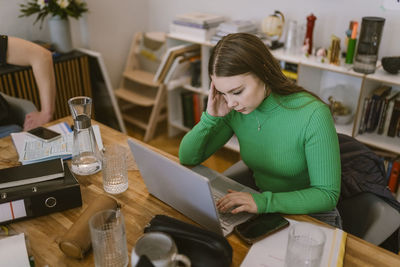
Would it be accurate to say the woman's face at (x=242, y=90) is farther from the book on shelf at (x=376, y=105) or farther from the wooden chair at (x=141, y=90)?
the wooden chair at (x=141, y=90)

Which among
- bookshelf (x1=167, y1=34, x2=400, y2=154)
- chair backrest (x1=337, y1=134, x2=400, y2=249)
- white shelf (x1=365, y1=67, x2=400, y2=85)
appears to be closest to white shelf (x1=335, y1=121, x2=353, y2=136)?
bookshelf (x1=167, y1=34, x2=400, y2=154)

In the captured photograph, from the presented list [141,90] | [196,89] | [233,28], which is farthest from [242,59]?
[141,90]

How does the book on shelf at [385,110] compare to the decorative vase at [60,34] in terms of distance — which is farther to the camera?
the decorative vase at [60,34]

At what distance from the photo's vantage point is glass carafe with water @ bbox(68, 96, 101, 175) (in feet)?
4.34

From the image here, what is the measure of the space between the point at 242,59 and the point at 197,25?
69.9 inches

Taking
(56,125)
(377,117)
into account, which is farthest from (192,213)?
(377,117)

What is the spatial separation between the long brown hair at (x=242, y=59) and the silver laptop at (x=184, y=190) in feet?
1.20

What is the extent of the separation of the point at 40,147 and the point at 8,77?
1308mm

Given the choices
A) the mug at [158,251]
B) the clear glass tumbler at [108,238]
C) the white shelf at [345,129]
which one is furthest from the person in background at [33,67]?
the white shelf at [345,129]

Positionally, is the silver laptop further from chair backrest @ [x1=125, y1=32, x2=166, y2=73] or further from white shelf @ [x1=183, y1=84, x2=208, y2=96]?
chair backrest @ [x1=125, y1=32, x2=166, y2=73]

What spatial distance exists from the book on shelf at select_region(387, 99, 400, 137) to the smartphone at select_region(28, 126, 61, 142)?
1.89 meters

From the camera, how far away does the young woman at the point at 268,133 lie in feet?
3.91

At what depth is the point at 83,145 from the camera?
4.46 feet

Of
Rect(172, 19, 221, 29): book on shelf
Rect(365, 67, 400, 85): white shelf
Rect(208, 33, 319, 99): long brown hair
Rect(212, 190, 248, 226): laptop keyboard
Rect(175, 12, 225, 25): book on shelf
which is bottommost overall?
Rect(212, 190, 248, 226): laptop keyboard
